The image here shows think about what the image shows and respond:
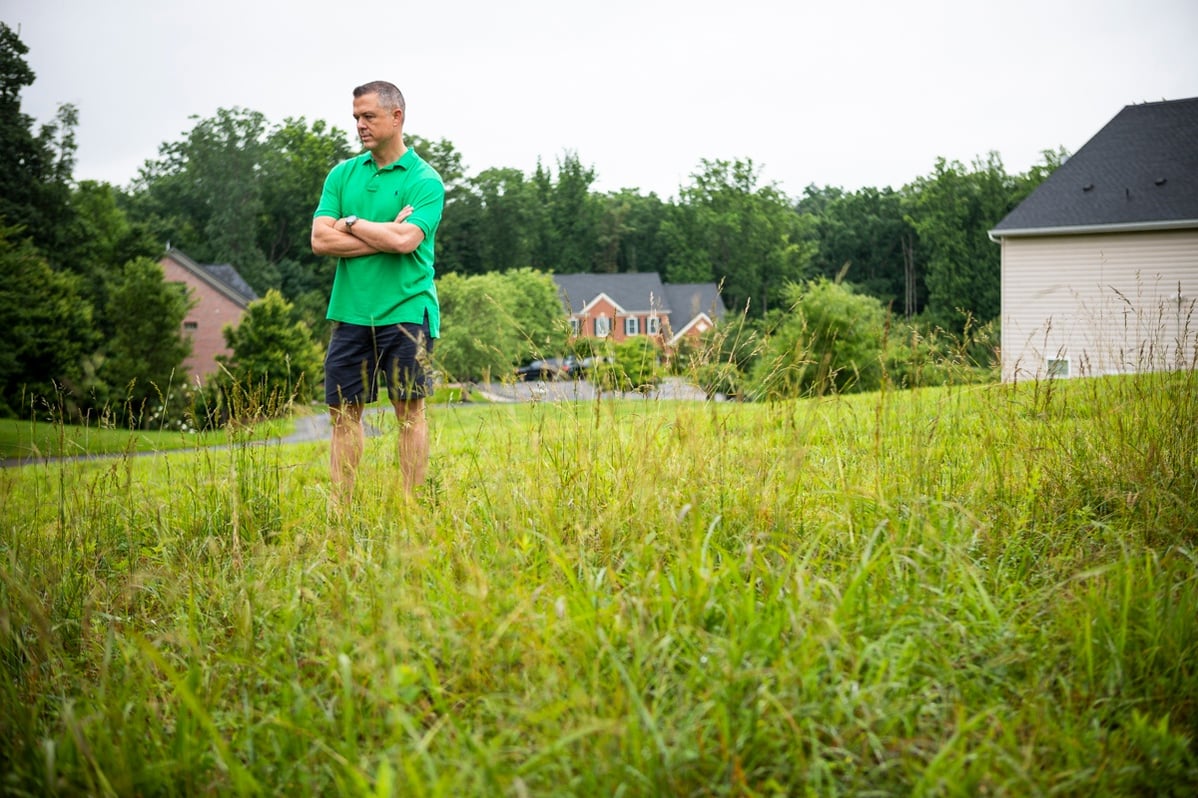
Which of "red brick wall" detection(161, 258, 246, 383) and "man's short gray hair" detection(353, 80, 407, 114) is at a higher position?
"red brick wall" detection(161, 258, 246, 383)

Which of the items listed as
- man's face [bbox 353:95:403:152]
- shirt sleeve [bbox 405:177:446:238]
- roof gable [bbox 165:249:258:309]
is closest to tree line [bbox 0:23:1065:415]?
roof gable [bbox 165:249:258:309]

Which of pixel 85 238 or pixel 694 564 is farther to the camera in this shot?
pixel 85 238

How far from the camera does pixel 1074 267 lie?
23.1m

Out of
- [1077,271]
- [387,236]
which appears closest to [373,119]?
[387,236]

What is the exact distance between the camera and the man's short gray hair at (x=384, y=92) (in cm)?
429

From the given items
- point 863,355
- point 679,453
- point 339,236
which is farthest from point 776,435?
point 863,355

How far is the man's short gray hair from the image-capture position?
14.1 feet

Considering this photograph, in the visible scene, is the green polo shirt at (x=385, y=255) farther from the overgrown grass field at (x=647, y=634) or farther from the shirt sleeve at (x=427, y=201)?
the overgrown grass field at (x=647, y=634)

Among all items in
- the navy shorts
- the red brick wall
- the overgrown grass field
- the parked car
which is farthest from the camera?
the red brick wall

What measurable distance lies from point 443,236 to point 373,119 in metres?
66.8

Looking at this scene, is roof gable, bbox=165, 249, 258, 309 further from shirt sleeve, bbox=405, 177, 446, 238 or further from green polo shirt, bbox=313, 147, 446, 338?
shirt sleeve, bbox=405, 177, 446, 238

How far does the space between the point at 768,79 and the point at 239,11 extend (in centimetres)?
2084

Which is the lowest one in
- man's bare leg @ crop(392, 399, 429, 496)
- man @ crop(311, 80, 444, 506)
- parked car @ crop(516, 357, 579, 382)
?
man's bare leg @ crop(392, 399, 429, 496)

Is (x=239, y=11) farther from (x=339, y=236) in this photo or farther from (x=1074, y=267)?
(x=1074, y=267)
